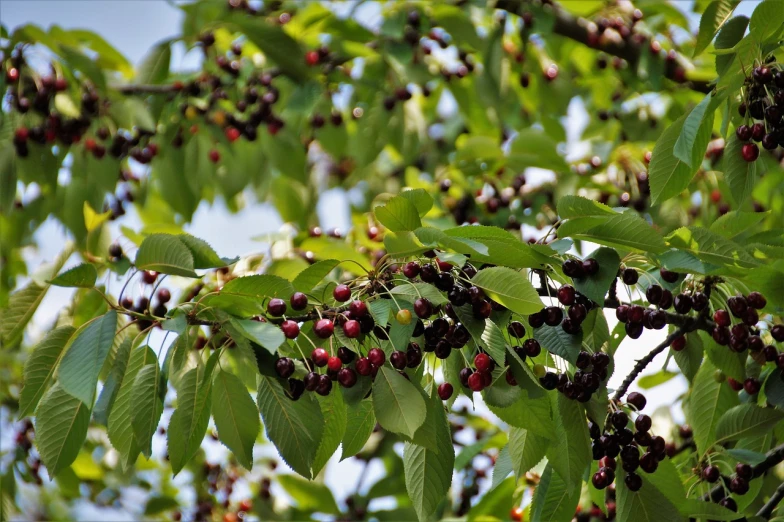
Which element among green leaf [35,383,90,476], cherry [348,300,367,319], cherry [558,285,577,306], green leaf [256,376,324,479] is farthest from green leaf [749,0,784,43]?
green leaf [35,383,90,476]

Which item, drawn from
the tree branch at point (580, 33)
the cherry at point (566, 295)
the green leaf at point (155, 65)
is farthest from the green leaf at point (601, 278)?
the green leaf at point (155, 65)

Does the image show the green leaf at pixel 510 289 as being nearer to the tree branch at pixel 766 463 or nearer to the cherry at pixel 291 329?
the cherry at pixel 291 329

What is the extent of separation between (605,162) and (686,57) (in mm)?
869

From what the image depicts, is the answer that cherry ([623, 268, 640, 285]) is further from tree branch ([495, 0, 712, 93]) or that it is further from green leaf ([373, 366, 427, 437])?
tree branch ([495, 0, 712, 93])

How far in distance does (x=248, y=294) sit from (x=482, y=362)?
1.79 feet

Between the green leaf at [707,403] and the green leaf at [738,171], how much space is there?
55 centimetres

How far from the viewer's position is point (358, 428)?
2037 millimetres

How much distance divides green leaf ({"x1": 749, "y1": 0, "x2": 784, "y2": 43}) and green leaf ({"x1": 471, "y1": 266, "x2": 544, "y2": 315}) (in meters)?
0.83

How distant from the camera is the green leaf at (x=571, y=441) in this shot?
195 cm

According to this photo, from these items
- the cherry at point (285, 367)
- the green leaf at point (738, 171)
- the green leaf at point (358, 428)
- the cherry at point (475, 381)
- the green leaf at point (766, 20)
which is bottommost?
the green leaf at point (358, 428)

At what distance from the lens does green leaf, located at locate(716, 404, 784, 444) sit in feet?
7.65

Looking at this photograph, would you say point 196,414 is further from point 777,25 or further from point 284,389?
point 777,25

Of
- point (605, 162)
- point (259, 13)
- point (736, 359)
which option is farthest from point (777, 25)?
point (259, 13)

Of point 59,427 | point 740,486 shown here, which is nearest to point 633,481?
point 740,486
